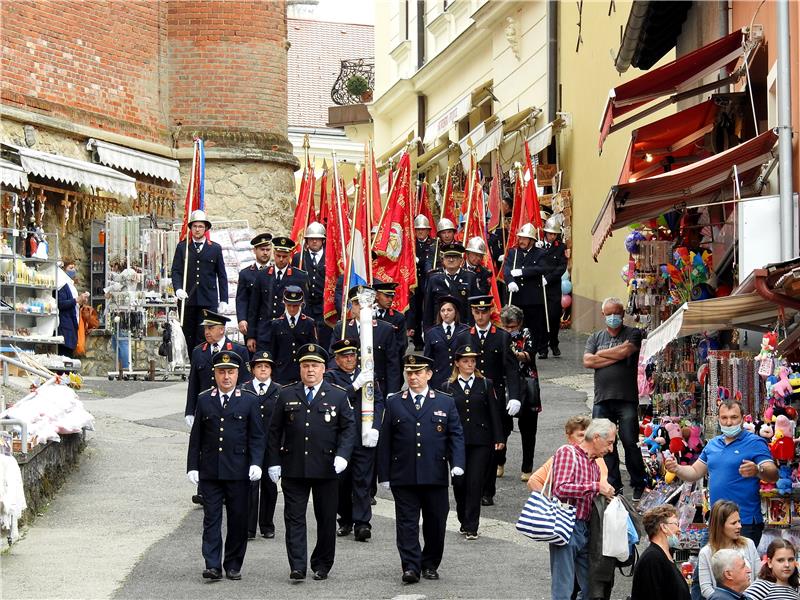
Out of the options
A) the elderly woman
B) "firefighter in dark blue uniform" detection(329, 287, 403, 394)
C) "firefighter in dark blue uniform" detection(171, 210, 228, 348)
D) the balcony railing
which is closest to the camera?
the elderly woman

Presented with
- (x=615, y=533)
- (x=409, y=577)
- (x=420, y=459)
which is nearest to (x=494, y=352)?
(x=420, y=459)

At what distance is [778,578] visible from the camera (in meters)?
9.08

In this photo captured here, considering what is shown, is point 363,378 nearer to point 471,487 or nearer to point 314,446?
point 314,446

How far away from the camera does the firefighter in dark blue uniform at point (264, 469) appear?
12.4 m

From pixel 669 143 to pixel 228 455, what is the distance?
6533mm

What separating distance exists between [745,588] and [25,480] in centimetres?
643

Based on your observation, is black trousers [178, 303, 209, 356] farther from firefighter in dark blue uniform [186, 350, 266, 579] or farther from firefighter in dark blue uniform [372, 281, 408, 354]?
firefighter in dark blue uniform [186, 350, 266, 579]

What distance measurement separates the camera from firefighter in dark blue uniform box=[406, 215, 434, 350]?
2250cm

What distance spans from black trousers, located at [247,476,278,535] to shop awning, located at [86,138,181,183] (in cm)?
1319

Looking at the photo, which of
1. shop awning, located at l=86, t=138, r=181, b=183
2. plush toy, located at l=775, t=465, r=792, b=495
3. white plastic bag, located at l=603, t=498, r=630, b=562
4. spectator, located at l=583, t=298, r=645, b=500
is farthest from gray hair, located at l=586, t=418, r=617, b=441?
shop awning, located at l=86, t=138, r=181, b=183

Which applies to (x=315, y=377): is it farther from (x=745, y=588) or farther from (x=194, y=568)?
(x=745, y=588)

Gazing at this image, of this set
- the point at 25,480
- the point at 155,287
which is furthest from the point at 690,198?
the point at 155,287

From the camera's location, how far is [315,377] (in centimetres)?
1187

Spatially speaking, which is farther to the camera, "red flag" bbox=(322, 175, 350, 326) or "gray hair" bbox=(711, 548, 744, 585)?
"red flag" bbox=(322, 175, 350, 326)
